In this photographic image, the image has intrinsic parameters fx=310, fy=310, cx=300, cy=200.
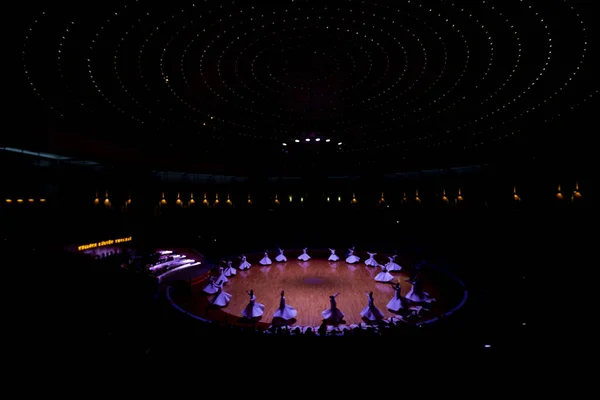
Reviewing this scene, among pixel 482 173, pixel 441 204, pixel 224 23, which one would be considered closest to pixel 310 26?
pixel 224 23

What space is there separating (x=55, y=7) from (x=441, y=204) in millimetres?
20885

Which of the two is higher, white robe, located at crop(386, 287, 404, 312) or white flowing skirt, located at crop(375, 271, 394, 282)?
white robe, located at crop(386, 287, 404, 312)

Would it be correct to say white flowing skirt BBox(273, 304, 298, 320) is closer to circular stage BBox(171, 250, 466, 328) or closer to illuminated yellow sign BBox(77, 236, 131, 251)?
circular stage BBox(171, 250, 466, 328)

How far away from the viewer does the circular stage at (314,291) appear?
1174cm

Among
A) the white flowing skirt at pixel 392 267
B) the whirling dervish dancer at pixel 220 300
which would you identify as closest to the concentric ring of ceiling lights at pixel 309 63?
the whirling dervish dancer at pixel 220 300

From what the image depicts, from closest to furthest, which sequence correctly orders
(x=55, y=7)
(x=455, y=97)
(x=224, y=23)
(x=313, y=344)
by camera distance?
(x=55, y=7), (x=224, y=23), (x=313, y=344), (x=455, y=97)

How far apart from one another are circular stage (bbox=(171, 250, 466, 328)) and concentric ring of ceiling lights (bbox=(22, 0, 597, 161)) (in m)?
6.97

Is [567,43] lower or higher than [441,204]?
higher

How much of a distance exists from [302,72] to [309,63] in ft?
1.38

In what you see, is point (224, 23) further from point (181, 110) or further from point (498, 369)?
point (498, 369)

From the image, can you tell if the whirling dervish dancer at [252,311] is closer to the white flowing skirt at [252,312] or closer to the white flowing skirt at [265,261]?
the white flowing skirt at [252,312]

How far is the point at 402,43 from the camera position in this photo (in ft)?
20.1

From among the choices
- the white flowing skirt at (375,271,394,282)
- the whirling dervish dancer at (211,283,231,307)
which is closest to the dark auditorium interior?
the whirling dervish dancer at (211,283,231,307)

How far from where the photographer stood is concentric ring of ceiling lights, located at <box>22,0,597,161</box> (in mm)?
5070
